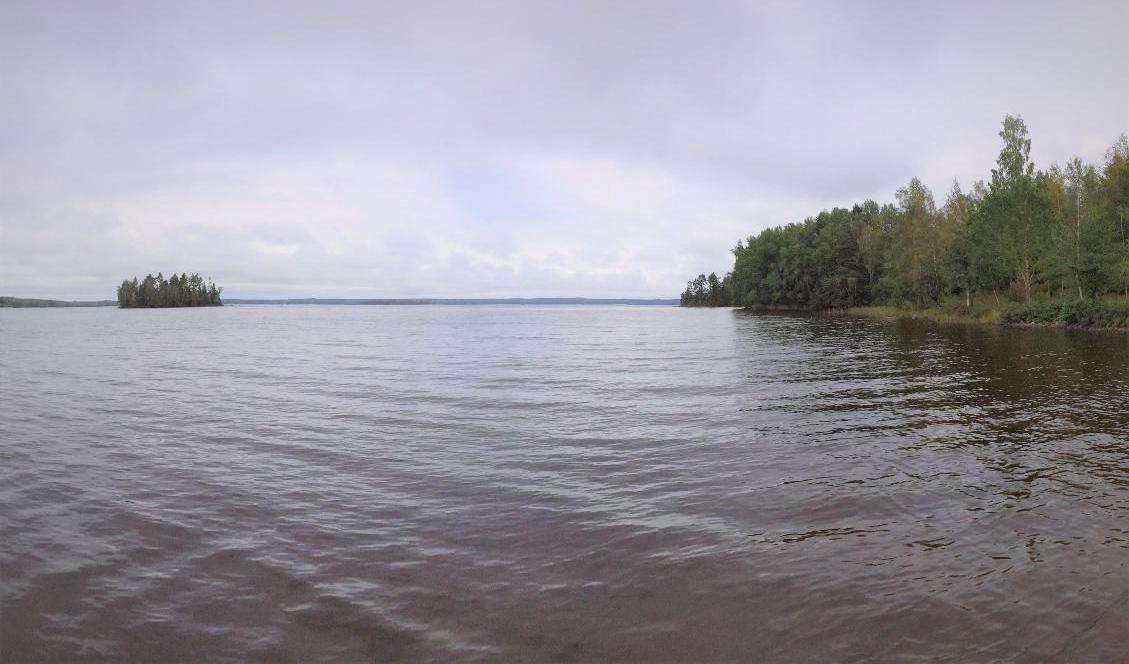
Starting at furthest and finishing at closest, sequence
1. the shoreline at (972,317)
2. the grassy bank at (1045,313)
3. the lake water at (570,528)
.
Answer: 1. the shoreline at (972,317)
2. the grassy bank at (1045,313)
3. the lake water at (570,528)

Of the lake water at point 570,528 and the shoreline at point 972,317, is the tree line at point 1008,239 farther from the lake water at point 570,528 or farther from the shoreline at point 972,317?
the lake water at point 570,528

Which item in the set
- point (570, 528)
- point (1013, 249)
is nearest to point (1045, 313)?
point (1013, 249)

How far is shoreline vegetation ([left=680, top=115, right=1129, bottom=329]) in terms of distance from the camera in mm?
56406

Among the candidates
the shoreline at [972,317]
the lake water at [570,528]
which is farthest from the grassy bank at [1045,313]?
the lake water at [570,528]

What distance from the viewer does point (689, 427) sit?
17.8 metres

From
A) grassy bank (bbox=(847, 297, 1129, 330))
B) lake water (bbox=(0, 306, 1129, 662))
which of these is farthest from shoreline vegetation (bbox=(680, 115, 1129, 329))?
lake water (bbox=(0, 306, 1129, 662))

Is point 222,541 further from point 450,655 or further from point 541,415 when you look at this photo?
point 541,415

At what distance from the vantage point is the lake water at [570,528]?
6.70 metres

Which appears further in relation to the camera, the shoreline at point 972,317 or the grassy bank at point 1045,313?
the shoreline at point 972,317

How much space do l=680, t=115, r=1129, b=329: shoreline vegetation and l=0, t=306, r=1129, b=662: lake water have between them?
45.0 metres

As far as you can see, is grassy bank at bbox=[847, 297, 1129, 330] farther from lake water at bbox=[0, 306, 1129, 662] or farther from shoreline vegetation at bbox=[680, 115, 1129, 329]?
lake water at bbox=[0, 306, 1129, 662]

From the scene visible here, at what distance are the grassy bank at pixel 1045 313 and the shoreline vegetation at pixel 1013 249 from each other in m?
0.10

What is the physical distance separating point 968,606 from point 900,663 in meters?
1.85

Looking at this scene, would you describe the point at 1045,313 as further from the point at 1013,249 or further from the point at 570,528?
the point at 570,528
